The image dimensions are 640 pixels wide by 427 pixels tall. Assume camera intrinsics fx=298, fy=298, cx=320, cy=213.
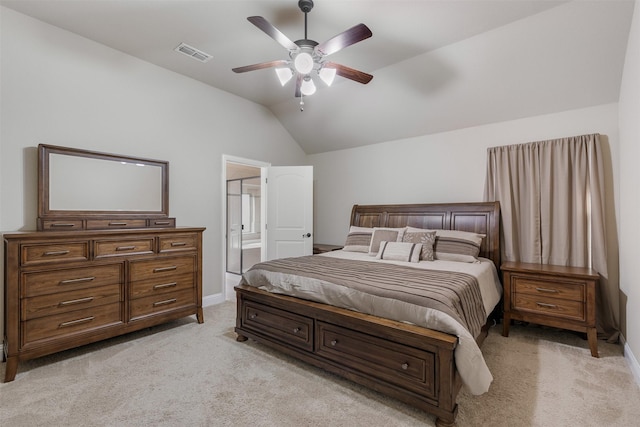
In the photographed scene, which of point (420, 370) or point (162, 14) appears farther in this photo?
point (162, 14)

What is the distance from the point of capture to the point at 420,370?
6.00ft

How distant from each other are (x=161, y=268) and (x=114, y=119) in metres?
1.69

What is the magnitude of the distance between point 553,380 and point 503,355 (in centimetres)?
43

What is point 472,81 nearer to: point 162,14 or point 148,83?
point 162,14

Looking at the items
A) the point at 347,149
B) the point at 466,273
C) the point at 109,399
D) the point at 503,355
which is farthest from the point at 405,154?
the point at 109,399

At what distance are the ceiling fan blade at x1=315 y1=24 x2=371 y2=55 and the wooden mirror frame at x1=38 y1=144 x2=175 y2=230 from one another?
2386mm

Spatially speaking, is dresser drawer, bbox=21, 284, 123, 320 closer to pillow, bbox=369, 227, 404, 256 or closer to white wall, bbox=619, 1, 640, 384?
pillow, bbox=369, 227, 404, 256

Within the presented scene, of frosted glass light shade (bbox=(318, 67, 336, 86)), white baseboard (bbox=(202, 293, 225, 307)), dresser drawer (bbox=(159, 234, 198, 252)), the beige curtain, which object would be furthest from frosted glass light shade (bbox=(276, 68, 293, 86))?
white baseboard (bbox=(202, 293, 225, 307))

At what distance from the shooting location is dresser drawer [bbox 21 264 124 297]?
232 centimetres

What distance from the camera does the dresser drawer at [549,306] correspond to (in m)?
2.71

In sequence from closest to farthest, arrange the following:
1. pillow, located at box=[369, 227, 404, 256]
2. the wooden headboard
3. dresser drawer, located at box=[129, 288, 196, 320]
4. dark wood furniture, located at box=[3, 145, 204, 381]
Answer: dark wood furniture, located at box=[3, 145, 204, 381] → dresser drawer, located at box=[129, 288, 196, 320] → the wooden headboard → pillow, located at box=[369, 227, 404, 256]

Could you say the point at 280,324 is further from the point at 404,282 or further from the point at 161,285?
the point at 161,285

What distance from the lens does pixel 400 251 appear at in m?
3.34

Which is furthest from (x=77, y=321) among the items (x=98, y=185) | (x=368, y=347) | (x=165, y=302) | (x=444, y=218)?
(x=444, y=218)
